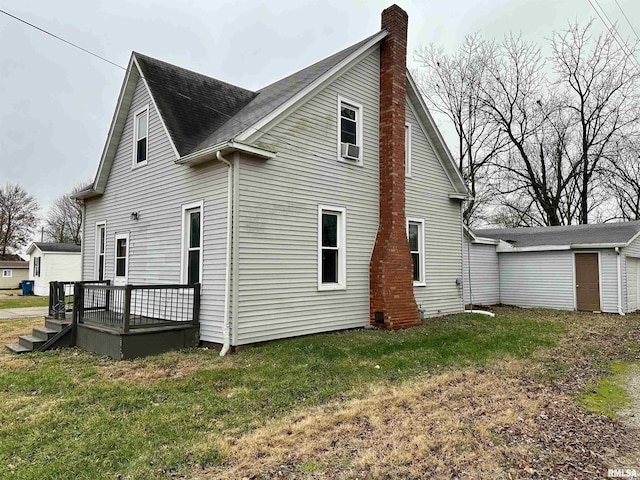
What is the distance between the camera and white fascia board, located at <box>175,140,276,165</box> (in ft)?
24.8

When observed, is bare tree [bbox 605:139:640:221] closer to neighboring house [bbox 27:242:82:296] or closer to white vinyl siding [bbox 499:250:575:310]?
white vinyl siding [bbox 499:250:575:310]

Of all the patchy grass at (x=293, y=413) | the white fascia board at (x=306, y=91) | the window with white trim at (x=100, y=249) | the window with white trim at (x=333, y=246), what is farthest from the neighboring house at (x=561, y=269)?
the window with white trim at (x=100, y=249)

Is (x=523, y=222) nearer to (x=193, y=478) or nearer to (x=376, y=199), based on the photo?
(x=376, y=199)

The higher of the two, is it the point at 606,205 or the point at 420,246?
the point at 606,205

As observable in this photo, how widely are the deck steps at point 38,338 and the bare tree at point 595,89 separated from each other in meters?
27.8

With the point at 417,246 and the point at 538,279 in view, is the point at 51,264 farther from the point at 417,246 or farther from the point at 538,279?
the point at 538,279

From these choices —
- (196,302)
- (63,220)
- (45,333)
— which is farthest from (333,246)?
(63,220)

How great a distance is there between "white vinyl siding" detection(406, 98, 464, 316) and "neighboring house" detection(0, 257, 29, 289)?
128 ft

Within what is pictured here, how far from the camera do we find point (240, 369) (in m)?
6.52

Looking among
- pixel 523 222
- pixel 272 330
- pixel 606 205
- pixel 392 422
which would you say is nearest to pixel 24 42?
pixel 272 330

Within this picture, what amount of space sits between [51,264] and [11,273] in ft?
39.7

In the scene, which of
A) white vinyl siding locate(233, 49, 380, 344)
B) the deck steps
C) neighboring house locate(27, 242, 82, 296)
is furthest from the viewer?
neighboring house locate(27, 242, 82, 296)

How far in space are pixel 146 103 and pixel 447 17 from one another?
10.2m

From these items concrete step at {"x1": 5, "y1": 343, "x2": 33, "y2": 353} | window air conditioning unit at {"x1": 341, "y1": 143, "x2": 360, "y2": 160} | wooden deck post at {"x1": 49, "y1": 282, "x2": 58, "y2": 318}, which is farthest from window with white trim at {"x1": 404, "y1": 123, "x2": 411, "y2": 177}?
concrete step at {"x1": 5, "y1": 343, "x2": 33, "y2": 353}
